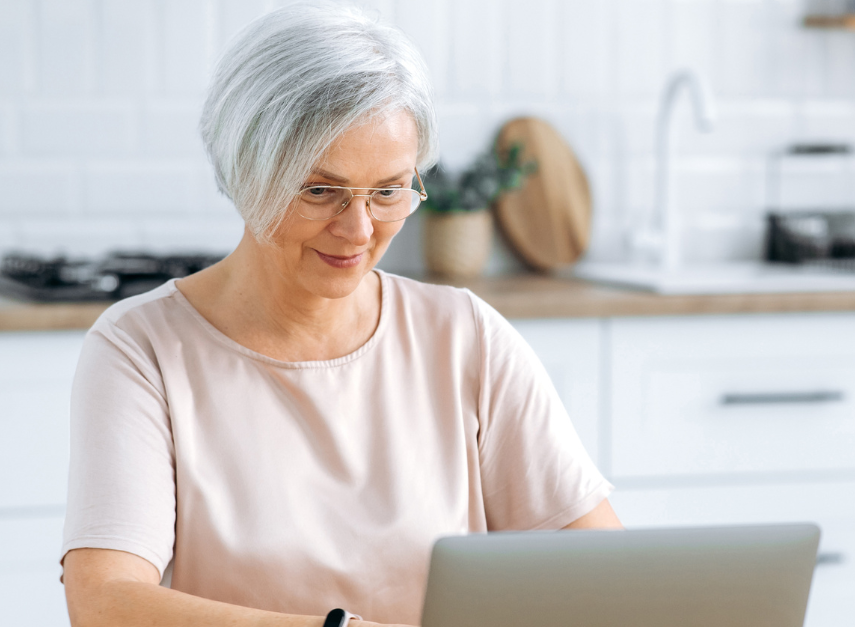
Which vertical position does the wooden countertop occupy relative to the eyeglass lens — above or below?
below

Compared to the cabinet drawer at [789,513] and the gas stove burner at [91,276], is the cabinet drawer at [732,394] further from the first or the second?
the gas stove burner at [91,276]

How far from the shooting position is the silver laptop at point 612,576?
62 cm

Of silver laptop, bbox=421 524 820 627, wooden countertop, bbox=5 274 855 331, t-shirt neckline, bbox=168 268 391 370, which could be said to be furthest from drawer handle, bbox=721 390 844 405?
silver laptop, bbox=421 524 820 627

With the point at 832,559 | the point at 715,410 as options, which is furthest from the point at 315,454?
the point at 832,559

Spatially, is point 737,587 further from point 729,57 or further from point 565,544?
point 729,57

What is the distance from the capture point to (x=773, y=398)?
6.63 ft

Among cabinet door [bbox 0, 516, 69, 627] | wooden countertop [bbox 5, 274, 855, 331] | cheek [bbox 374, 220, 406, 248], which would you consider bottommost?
cabinet door [bbox 0, 516, 69, 627]

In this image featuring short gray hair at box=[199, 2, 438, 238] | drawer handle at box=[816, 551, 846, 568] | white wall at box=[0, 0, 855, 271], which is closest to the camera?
short gray hair at box=[199, 2, 438, 238]

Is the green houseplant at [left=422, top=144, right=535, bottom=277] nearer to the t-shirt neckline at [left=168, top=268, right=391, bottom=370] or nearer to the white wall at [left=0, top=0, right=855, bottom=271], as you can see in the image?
the white wall at [left=0, top=0, right=855, bottom=271]

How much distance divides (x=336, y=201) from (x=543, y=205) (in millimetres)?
1516

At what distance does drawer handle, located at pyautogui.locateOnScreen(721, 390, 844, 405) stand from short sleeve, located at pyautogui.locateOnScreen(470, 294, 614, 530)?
2.99ft

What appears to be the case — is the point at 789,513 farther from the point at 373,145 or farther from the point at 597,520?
the point at 373,145

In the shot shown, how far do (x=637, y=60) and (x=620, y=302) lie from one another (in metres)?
0.95

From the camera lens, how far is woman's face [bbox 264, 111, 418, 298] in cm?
100
